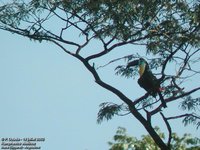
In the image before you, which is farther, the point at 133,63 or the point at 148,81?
the point at 133,63

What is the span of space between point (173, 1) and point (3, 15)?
10.5 ft

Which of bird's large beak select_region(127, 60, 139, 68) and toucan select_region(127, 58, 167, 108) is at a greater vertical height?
bird's large beak select_region(127, 60, 139, 68)

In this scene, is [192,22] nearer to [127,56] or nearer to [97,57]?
[127,56]

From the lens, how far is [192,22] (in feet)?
25.8

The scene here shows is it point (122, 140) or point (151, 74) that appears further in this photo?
point (122, 140)

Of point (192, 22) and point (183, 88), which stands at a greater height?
point (192, 22)

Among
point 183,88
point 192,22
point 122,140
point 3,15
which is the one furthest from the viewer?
point 122,140

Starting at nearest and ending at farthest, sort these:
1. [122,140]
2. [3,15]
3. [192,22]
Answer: [192,22] → [3,15] → [122,140]

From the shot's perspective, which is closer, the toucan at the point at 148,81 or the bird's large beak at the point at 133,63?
the toucan at the point at 148,81

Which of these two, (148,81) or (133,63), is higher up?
(133,63)

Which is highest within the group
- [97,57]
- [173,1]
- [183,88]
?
[173,1]

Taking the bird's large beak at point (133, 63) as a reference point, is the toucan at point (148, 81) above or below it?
below

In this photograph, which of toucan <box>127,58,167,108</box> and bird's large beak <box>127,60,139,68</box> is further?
bird's large beak <box>127,60,139,68</box>

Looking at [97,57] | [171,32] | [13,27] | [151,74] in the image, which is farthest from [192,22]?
[13,27]
